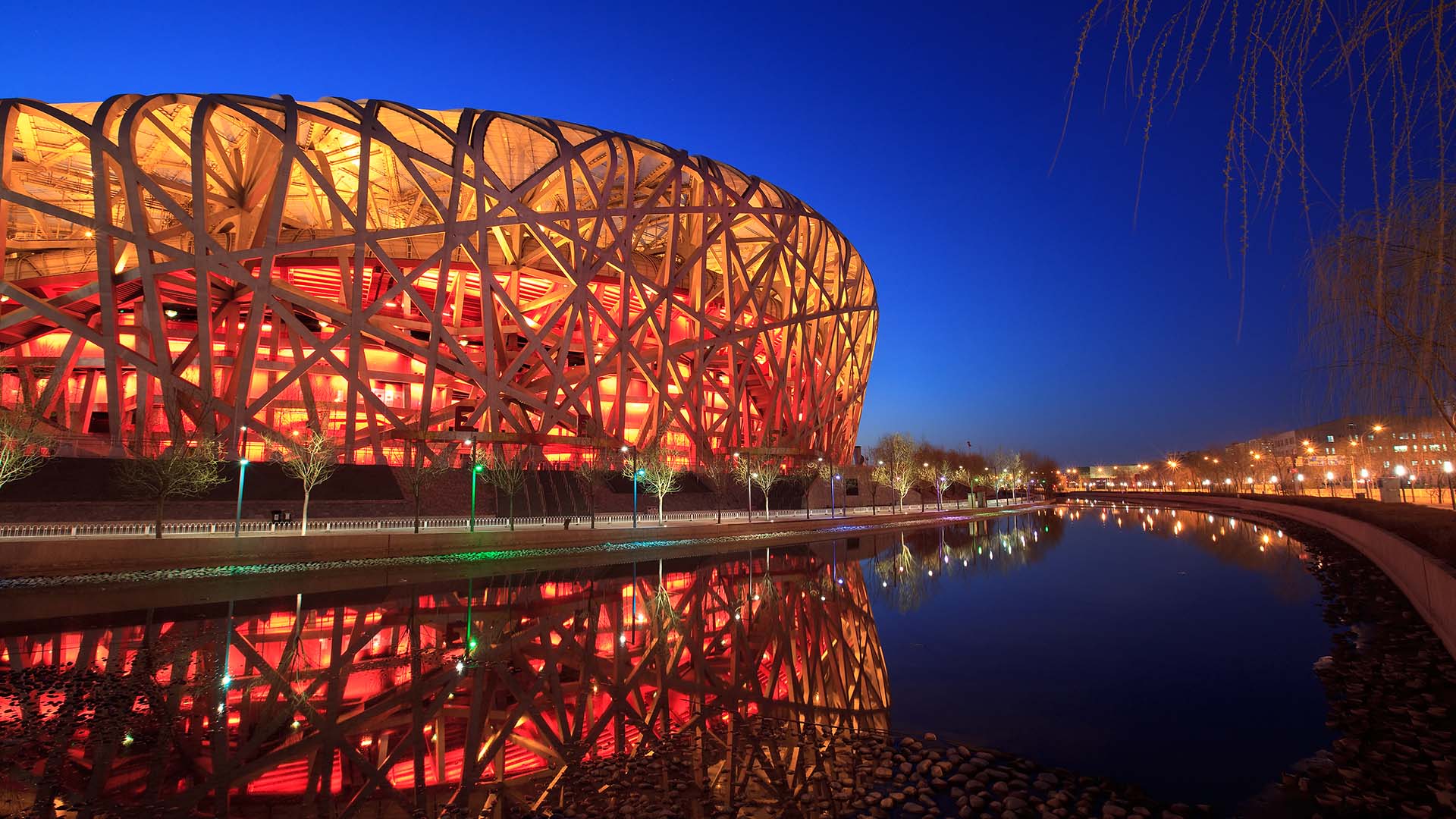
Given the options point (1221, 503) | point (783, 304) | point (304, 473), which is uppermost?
point (783, 304)

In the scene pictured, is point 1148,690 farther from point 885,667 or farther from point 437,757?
point 437,757

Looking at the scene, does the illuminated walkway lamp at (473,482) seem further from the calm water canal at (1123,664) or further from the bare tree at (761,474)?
the calm water canal at (1123,664)

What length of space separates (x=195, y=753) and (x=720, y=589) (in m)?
10.9

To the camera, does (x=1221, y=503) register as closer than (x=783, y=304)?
No

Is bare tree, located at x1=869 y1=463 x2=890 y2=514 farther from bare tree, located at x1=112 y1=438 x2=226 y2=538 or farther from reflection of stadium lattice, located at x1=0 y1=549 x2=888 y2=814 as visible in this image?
bare tree, located at x1=112 y1=438 x2=226 y2=538

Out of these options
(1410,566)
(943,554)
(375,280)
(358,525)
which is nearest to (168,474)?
(358,525)

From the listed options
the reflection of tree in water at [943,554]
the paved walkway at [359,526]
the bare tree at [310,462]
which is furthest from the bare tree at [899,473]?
the bare tree at [310,462]

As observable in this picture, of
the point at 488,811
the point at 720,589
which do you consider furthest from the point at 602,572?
the point at 488,811

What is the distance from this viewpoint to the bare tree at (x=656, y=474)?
1155 inches

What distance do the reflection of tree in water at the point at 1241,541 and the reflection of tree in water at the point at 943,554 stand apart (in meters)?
5.47

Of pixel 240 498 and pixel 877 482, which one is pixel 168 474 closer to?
pixel 240 498

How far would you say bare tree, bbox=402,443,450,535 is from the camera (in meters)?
23.3

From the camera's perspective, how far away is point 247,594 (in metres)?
15.5

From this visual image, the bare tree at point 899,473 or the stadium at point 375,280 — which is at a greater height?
the stadium at point 375,280
